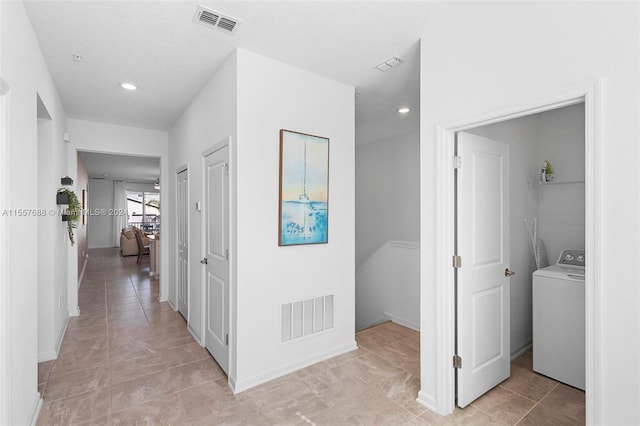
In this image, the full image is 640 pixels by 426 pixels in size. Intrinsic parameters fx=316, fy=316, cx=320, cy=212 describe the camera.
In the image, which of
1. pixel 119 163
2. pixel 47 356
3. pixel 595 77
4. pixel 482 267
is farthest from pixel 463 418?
pixel 119 163

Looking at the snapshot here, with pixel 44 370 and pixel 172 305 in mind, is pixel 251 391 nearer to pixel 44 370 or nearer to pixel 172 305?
pixel 44 370

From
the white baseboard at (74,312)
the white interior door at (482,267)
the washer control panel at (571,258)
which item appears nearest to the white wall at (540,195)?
the washer control panel at (571,258)

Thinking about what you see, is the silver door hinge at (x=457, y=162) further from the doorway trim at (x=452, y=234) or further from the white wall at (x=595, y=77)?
the white wall at (x=595, y=77)

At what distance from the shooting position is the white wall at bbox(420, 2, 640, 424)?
1.40 metres

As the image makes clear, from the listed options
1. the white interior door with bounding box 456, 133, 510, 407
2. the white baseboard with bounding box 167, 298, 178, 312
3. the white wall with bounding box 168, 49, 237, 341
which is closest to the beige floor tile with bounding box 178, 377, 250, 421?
the white wall with bounding box 168, 49, 237, 341

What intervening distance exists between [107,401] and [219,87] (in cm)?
270

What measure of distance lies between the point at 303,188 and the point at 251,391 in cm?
173

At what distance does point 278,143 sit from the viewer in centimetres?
274

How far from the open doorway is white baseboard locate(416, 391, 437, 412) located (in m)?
0.20

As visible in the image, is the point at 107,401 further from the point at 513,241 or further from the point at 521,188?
the point at 521,188

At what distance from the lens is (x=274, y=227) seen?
2725 mm

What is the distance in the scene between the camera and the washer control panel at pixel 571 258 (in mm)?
2845

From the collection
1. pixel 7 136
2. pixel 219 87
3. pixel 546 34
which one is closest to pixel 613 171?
pixel 546 34

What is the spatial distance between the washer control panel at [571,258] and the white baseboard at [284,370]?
2155 millimetres
